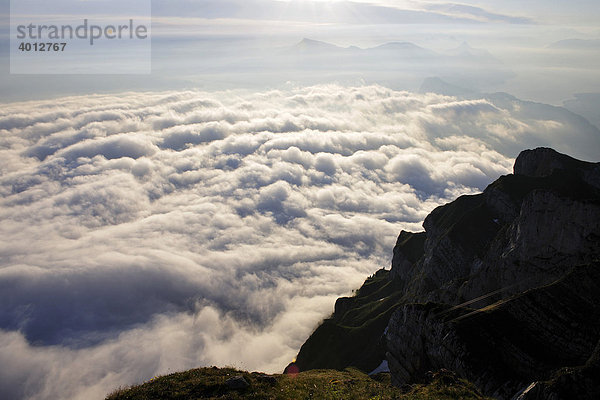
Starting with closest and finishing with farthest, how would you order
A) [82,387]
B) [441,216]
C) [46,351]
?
[441,216] < [82,387] < [46,351]

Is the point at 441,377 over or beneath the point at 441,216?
over

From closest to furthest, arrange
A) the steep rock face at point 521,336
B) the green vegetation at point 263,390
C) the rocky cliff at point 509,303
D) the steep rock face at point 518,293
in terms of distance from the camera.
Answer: the green vegetation at point 263,390 < the steep rock face at point 521,336 < the rocky cliff at point 509,303 < the steep rock face at point 518,293

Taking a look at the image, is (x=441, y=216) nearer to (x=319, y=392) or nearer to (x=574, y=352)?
(x=574, y=352)

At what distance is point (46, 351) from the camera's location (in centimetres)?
18800

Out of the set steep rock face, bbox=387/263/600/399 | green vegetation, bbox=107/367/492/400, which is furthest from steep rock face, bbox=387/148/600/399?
green vegetation, bbox=107/367/492/400

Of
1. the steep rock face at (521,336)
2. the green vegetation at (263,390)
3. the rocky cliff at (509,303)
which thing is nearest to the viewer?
the green vegetation at (263,390)

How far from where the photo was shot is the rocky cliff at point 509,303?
31.7 m

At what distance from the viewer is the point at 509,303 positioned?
36625 millimetres

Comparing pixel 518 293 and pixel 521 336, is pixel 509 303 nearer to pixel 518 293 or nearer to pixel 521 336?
pixel 521 336

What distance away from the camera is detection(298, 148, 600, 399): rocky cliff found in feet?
104

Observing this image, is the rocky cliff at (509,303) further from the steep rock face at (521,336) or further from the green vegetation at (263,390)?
the green vegetation at (263,390)

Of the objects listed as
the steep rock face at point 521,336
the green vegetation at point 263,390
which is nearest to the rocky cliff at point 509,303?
the steep rock face at point 521,336

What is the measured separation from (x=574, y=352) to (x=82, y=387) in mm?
179635

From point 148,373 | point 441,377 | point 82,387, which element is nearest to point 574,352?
point 441,377
